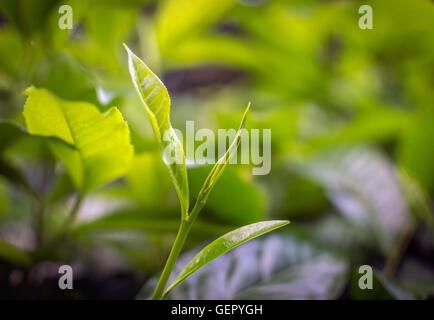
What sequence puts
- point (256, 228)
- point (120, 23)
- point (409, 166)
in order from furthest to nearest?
point (120, 23) < point (409, 166) < point (256, 228)

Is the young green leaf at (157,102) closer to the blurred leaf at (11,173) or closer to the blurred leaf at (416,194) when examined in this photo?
the blurred leaf at (11,173)

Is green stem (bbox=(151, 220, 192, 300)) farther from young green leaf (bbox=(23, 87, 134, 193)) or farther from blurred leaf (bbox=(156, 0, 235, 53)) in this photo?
blurred leaf (bbox=(156, 0, 235, 53))

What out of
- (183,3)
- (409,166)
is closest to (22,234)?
(183,3)

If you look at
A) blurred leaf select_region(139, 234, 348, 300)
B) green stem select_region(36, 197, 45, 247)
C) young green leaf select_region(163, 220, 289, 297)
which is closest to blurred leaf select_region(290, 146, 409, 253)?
blurred leaf select_region(139, 234, 348, 300)

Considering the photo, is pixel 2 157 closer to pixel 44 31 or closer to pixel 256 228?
pixel 44 31

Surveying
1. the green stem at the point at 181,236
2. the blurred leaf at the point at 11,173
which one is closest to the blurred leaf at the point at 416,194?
the green stem at the point at 181,236
